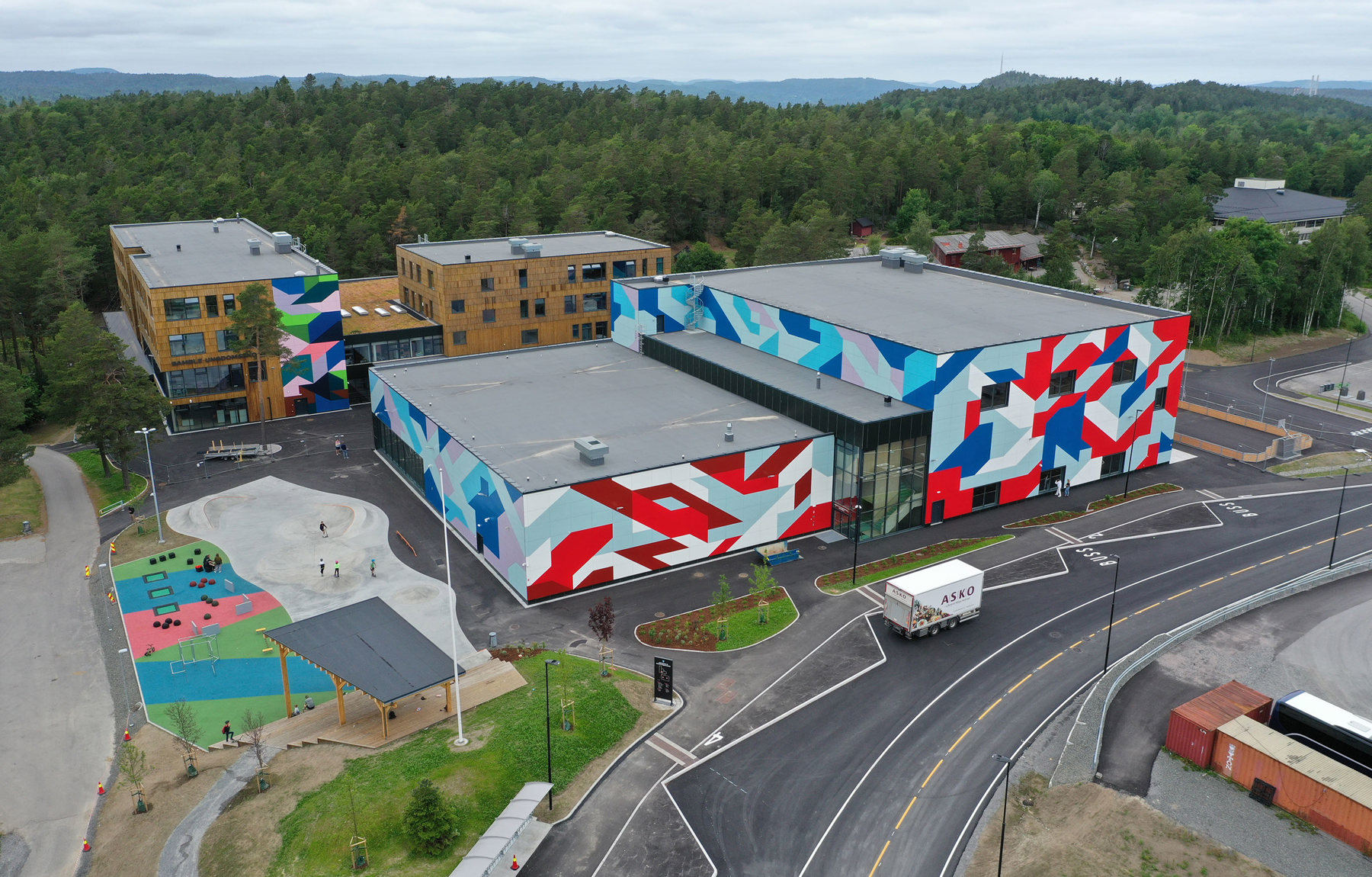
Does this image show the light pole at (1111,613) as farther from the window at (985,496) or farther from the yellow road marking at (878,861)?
the yellow road marking at (878,861)

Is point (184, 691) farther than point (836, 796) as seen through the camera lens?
Yes

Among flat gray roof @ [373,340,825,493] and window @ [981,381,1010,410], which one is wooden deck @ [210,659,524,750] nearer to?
flat gray roof @ [373,340,825,493]

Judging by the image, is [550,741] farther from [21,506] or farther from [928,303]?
[21,506]

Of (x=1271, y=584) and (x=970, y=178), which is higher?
(x=970, y=178)

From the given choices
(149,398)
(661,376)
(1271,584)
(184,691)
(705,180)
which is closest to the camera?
(184,691)

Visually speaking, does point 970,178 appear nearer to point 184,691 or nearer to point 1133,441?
point 1133,441

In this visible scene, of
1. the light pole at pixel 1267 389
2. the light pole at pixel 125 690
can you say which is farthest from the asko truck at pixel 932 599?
the light pole at pixel 1267 389

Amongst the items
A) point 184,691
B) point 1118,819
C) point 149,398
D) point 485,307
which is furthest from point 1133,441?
point 149,398
